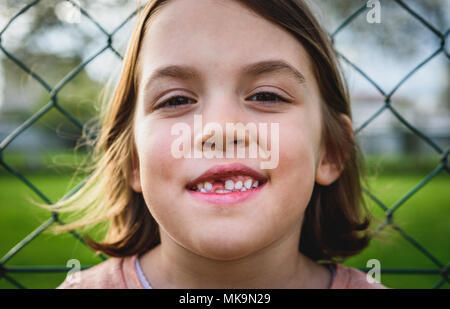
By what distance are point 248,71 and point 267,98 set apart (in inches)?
3.0

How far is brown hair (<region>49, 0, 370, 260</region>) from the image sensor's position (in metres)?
0.96

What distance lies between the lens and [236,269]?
933mm

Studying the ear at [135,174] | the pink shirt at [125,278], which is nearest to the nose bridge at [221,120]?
the ear at [135,174]

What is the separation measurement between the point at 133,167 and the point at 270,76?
1.45 ft

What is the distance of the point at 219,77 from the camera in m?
0.78

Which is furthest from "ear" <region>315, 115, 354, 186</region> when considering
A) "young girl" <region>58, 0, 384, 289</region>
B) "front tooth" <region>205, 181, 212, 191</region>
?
"front tooth" <region>205, 181, 212, 191</region>

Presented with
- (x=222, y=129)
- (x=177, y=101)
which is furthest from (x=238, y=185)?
(x=177, y=101)

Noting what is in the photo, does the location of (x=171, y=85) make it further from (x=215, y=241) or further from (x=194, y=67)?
(x=215, y=241)

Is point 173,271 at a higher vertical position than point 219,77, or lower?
lower

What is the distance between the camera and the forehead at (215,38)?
2.57ft

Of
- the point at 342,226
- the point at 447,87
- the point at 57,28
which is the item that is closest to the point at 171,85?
the point at 342,226

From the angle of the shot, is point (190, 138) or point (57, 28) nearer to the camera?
point (190, 138)

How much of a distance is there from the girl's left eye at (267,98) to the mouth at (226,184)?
6.2 inches

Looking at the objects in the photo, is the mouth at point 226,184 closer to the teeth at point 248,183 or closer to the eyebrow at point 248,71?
the teeth at point 248,183
